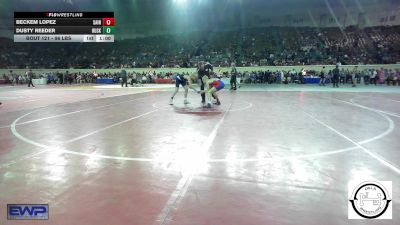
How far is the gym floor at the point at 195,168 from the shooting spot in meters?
4.38

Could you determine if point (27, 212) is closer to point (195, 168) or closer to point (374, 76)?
point (195, 168)

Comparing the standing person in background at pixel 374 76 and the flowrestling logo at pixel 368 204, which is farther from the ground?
the standing person in background at pixel 374 76

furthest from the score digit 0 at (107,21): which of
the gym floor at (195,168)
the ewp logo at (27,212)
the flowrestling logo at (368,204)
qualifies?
the flowrestling logo at (368,204)

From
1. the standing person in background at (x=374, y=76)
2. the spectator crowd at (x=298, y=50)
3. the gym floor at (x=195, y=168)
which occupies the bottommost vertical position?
the gym floor at (x=195, y=168)
